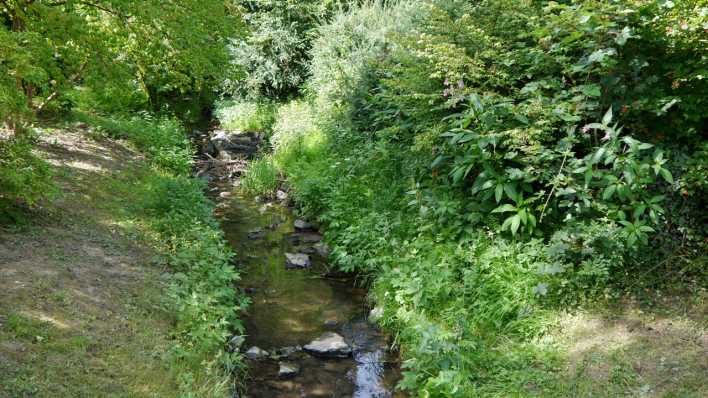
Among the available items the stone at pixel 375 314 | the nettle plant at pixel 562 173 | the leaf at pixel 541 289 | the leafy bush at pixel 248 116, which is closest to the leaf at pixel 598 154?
the nettle plant at pixel 562 173

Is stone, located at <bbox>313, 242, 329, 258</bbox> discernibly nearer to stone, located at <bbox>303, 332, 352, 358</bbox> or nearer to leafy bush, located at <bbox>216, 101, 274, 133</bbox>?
stone, located at <bbox>303, 332, 352, 358</bbox>

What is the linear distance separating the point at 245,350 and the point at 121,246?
6.99 feet

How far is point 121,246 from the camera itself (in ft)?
21.8

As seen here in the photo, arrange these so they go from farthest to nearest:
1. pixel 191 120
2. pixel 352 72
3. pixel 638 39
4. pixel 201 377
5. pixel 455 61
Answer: pixel 191 120 → pixel 352 72 → pixel 455 61 → pixel 638 39 → pixel 201 377

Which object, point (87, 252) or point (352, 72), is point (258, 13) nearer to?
point (352, 72)

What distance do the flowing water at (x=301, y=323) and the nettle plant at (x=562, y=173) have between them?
2.07 meters

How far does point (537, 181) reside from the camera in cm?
588

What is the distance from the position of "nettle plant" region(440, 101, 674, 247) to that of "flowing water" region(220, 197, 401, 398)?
2069 mm

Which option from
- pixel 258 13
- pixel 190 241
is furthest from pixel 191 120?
pixel 190 241

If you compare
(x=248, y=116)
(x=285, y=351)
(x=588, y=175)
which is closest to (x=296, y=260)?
(x=285, y=351)

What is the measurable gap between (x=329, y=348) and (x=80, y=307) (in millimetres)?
2571

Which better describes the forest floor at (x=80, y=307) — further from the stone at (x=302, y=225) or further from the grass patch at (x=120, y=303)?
the stone at (x=302, y=225)

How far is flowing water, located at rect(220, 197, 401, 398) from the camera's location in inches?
214

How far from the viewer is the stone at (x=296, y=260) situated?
8.51m
